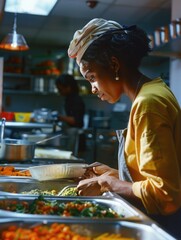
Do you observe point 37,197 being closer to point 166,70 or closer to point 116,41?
point 116,41

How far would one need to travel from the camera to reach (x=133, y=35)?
72.5 inches

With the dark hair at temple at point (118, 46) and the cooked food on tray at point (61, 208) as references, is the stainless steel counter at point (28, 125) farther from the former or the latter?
the cooked food on tray at point (61, 208)

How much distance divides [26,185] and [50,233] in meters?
0.93

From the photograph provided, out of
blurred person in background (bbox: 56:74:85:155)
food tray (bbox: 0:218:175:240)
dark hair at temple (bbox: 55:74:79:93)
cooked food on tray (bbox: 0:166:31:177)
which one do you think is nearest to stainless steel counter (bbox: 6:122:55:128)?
blurred person in background (bbox: 56:74:85:155)

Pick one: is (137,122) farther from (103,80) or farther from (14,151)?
(14,151)

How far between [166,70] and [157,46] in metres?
4.20

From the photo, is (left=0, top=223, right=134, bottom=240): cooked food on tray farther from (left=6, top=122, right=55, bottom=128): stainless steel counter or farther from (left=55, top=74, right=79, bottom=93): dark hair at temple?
(left=55, top=74, right=79, bottom=93): dark hair at temple

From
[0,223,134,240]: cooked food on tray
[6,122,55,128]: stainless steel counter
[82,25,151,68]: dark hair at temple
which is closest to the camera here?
[0,223,134,240]: cooked food on tray

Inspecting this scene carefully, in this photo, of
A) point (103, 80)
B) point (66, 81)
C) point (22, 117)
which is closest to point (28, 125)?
point (22, 117)

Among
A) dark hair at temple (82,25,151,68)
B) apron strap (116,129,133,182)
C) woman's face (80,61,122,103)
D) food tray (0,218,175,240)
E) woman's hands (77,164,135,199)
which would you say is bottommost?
food tray (0,218,175,240)

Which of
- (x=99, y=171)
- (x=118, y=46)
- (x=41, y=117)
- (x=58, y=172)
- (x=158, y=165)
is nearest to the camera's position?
(x=158, y=165)

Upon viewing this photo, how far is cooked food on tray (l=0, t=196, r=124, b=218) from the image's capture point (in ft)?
5.10

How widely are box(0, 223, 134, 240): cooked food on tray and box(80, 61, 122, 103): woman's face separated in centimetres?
70

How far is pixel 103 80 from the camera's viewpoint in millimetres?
1870
